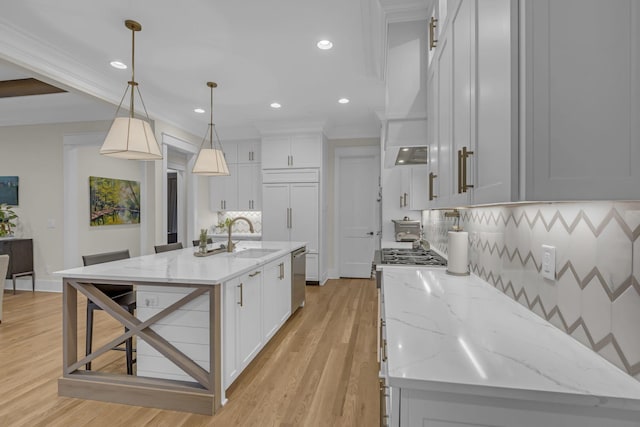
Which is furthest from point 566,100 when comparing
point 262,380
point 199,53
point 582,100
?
point 199,53

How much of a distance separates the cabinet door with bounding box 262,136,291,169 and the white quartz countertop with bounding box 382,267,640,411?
4.51 metres

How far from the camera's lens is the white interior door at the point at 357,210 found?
588 cm

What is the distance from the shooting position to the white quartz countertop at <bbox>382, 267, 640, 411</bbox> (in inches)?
27.2

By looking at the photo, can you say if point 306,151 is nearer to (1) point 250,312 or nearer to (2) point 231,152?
(2) point 231,152

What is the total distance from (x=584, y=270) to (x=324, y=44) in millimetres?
2735

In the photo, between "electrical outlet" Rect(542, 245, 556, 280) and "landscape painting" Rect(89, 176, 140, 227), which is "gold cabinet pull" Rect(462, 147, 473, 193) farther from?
"landscape painting" Rect(89, 176, 140, 227)

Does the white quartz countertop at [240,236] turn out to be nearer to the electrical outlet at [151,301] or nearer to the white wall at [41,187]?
the white wall at [41,187]

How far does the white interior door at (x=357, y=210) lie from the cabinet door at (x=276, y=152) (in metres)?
0.99

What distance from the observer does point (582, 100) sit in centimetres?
68

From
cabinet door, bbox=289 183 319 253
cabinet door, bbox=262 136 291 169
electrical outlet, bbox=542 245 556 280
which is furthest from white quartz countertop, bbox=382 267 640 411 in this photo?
cabinet door, bbox=262 136 291 169

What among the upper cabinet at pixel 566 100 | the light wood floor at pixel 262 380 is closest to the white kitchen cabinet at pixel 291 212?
the light wood floor at pixel 262 380

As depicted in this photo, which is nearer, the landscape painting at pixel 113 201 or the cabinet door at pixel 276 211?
the landscape painting at pixel 113 201

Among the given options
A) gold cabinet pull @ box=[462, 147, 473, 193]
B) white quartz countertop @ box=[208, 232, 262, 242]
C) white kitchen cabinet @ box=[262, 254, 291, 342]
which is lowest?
white kitchen cabinet @ box=[262, 254, 291, 342]

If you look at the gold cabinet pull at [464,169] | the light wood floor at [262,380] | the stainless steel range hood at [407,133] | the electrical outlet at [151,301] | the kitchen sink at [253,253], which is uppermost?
the stainless steel range hood at [407,133]
